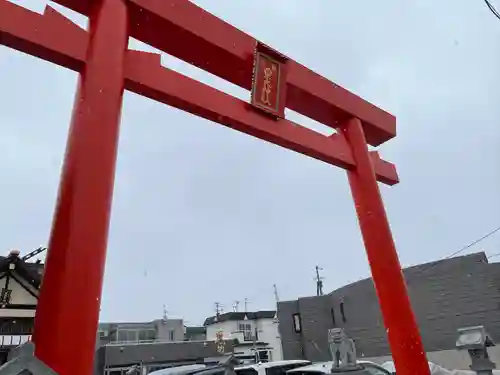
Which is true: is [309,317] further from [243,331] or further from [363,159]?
[363,159]

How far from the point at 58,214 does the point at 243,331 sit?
27.3 meters

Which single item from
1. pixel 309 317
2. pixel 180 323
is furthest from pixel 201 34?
pixel 180 323

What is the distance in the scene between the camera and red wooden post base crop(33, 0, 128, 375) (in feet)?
6.75

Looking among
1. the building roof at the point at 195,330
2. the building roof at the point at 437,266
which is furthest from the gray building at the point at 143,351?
the building roof at the point at 437,266

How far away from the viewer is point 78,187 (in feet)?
7.70

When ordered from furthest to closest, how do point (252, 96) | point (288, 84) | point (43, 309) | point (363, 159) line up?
point (363, 159) < point (288, 84) < point (252, 96) < point (43, 309)

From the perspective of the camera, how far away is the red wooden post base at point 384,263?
379 centimetres

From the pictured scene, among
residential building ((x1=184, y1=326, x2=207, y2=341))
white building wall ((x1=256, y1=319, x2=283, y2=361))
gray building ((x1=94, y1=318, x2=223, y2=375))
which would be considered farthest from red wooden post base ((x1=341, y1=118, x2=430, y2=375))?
residential building ((x1=184, y1=326, x2=207, y2=341))

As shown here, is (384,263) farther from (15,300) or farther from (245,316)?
(245,316)

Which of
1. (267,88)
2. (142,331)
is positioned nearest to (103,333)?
(142,331)

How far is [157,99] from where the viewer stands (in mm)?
3285

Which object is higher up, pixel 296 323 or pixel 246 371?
pixel 296 323

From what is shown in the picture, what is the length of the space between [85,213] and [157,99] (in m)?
1.35

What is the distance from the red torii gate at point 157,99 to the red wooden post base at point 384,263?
1 centimetres
